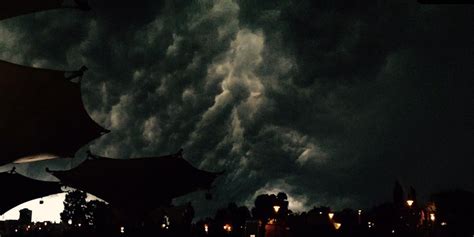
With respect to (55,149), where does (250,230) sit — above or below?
below

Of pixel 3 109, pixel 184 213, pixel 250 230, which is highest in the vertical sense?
pixel 184 213

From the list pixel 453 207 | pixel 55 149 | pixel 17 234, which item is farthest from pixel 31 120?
pixel 453 207

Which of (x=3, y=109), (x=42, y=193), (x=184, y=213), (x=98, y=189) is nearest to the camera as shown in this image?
(x=3, y=109)

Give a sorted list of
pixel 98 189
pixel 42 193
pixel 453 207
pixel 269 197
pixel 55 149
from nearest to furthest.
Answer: pixel 55 149 → pixel 42 193 → pixel 98 189 → pixel 453 207 → pixel 269 197

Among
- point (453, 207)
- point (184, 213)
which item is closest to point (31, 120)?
point (184, 213)

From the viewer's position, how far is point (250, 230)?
2366cm

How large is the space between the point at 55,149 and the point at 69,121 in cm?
260

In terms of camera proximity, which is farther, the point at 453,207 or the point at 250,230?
the point at 453,207

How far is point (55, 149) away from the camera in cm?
2292

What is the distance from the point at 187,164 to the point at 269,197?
264 ft

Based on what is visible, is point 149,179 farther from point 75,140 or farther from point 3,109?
point 3,109

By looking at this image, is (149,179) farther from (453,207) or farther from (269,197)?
(269,197)

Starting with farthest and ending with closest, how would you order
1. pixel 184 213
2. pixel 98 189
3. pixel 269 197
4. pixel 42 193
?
pixel 269 197
pixel 184 213
pixel 98 189
pixel 42 193

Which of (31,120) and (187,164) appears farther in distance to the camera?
(187,164)
